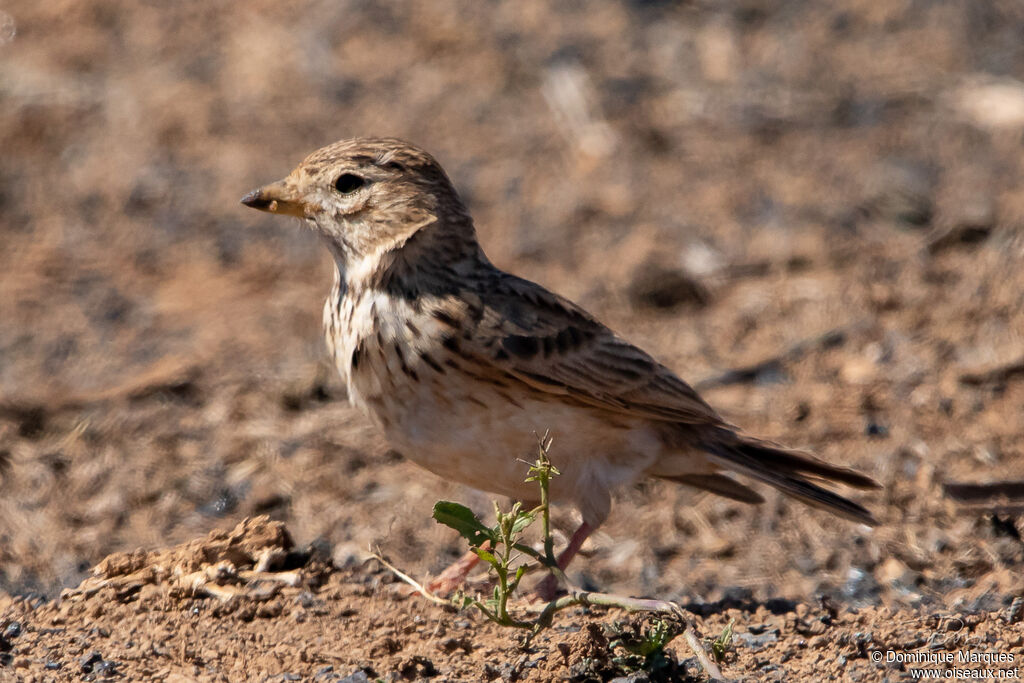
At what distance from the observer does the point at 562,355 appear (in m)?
5.38

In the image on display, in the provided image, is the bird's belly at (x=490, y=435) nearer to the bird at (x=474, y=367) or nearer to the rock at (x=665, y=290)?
the bird at (x=474, y=367)

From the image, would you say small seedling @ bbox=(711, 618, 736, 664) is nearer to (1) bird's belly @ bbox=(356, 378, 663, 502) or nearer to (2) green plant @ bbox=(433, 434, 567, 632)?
(2) green plant @ bbox=(433, 434, 567, 632)

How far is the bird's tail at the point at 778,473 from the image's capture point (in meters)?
5.52

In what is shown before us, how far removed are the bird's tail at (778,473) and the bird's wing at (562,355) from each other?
162 millimetres

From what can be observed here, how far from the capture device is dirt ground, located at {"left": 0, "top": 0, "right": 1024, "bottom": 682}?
4.85m

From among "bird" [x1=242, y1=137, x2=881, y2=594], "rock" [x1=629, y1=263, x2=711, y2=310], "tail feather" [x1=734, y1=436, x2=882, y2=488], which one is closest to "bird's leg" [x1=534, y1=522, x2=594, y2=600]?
"bird" [x1=242, y1=137, x2=881, y2=594]

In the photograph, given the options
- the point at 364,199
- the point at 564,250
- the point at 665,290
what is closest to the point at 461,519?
the point at 364,199

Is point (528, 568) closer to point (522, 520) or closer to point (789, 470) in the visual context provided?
point (522, 520)

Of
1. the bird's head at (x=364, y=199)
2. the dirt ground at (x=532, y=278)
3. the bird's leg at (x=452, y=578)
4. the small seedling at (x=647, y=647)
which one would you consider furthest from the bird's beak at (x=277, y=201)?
the small seedling at (x=647, y=647)

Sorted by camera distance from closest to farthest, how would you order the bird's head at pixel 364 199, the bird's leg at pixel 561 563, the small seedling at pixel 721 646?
1. the small seedling at pixel 721 646
2. the bird's leg at pixel 561 563
3. the bird's head at pixel 364 199

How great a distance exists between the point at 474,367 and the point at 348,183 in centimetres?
99

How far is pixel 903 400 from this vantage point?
706 cm

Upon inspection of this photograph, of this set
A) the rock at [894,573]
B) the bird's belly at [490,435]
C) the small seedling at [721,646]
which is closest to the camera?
the small seedling at [721,646]

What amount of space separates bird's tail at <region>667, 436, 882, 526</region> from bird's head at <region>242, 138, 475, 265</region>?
147 centimetres
